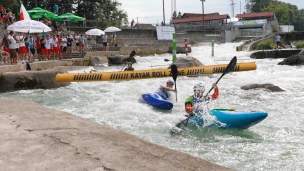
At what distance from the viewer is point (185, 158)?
3619 millimetres

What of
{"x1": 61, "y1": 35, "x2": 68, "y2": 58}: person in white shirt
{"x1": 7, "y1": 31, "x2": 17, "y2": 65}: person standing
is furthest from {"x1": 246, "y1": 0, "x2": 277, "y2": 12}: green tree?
{"x1": 7, "y1": 31, "x2": 17, "y2": 65}: person standing

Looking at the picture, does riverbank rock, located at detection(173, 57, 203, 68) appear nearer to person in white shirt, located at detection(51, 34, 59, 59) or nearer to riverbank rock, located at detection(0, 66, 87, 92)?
riverbank rock, located at detection(0, 66, 87, 92)

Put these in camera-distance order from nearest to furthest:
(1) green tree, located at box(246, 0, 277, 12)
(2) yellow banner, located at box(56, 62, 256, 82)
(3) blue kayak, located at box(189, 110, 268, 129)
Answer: (3) blue kayak, located at box(189, 110, 268, 129) < (2) yellow banner, located at box(56, 62, 256, 82) < (1) green tree, located at box(246, 0, 277, 12)

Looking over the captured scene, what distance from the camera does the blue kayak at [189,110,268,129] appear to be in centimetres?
630

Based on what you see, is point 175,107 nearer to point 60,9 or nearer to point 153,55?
point 153,55

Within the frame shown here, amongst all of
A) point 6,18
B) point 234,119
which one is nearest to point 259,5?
point 6,18

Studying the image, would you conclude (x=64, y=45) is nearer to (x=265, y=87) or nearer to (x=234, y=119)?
(x=265, y=87)

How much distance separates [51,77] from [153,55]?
16925 millimetres

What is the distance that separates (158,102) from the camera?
8.64 meters

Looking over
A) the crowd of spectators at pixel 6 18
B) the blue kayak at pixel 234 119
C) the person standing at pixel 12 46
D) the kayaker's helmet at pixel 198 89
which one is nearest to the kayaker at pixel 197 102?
the kayaker's helmet at pixel 198 89

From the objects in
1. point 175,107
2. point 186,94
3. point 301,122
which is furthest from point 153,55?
point 301,122

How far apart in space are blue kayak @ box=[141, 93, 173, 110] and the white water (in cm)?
13

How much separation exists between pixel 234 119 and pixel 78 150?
358 centimetres

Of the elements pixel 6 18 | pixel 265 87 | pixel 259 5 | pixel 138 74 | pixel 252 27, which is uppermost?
pixel 259 5
